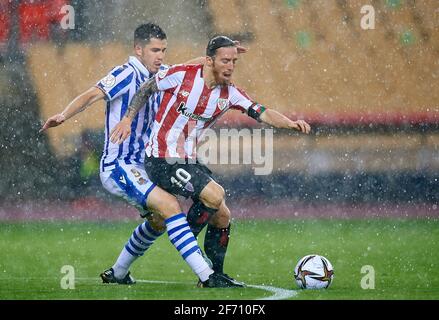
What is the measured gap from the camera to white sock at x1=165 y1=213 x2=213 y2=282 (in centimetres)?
769

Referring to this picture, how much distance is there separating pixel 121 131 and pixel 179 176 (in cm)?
52

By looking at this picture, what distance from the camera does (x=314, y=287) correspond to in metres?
8.06

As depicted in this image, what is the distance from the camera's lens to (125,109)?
8.41 meters

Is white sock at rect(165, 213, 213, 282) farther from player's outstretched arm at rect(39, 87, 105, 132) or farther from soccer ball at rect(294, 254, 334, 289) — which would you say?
player's outstretched arm at rect(39, 87, 105, 132)

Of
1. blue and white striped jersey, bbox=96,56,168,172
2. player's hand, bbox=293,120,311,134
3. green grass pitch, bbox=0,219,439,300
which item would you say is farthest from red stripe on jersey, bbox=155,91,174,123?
green grass pitch, bbox=0,219,439,300

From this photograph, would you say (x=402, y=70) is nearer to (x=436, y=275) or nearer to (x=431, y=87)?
(x=431, y=87)

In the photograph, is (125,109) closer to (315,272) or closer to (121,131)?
(121,131)

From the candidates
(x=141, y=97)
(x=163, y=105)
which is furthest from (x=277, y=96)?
(x=141, y=97)

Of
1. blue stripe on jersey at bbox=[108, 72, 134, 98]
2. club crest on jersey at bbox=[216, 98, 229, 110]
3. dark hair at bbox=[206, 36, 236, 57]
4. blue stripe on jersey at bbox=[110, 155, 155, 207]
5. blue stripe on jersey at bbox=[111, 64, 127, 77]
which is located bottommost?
blue stripe on jersey at bbox=[110, 155, 155, 207]

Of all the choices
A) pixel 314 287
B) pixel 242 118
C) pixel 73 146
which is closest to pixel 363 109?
pixel 242 118

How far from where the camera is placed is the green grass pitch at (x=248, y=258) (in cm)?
808

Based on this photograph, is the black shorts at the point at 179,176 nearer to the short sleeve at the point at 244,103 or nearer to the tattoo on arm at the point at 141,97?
the tattoo on arm at the point at 141,97

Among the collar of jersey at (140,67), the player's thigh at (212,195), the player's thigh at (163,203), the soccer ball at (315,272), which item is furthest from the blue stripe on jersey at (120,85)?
the soccer ball at (315,272)

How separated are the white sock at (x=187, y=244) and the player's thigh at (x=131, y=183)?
320 millimetres
